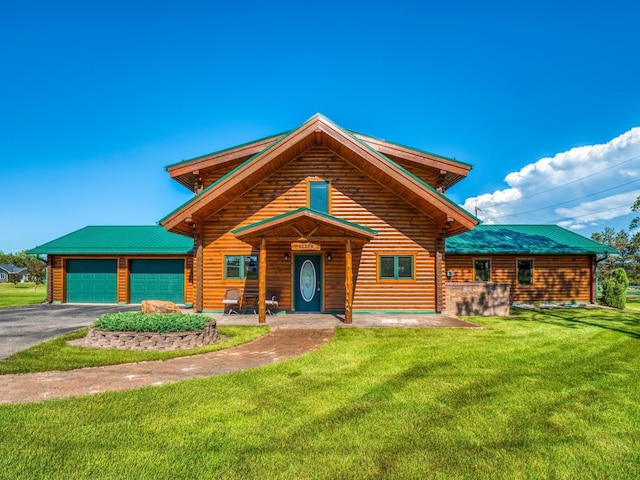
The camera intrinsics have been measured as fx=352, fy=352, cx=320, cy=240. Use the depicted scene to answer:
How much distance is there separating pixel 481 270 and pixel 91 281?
20530 mm

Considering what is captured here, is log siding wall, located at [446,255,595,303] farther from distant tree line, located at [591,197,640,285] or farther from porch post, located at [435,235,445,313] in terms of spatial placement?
distant tree line, located at [591,197,640,285]

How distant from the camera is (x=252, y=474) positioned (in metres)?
3.22

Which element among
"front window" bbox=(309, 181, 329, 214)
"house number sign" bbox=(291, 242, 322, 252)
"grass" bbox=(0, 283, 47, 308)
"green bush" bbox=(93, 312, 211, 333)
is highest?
"front window" bbox=(309, 181, 329, 214)

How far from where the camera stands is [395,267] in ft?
45.7

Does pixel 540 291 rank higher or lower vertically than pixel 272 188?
lower

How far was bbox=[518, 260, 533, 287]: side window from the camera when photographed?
18.3 meters

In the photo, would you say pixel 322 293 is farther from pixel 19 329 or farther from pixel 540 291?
pixel 540 291

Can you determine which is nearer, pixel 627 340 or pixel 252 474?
pixel 252 474

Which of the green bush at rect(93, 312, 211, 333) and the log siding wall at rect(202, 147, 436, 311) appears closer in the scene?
the green bush at rect(93, 312, 211, 333)

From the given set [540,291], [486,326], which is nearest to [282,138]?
[486,326]

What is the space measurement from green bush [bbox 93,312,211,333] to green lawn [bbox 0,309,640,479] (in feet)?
9.19

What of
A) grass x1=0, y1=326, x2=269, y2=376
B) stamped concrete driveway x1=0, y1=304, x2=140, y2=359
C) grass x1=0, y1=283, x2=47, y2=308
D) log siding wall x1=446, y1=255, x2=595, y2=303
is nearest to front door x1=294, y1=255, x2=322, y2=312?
grass x1=0, y1=326, x2=269, y2=376

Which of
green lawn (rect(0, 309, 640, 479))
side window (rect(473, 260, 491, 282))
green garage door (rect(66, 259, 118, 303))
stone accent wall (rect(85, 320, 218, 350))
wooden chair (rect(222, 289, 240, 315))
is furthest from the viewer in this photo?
side window (rect(473, 260, 491, 282))

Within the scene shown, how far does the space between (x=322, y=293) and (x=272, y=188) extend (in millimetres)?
4627
